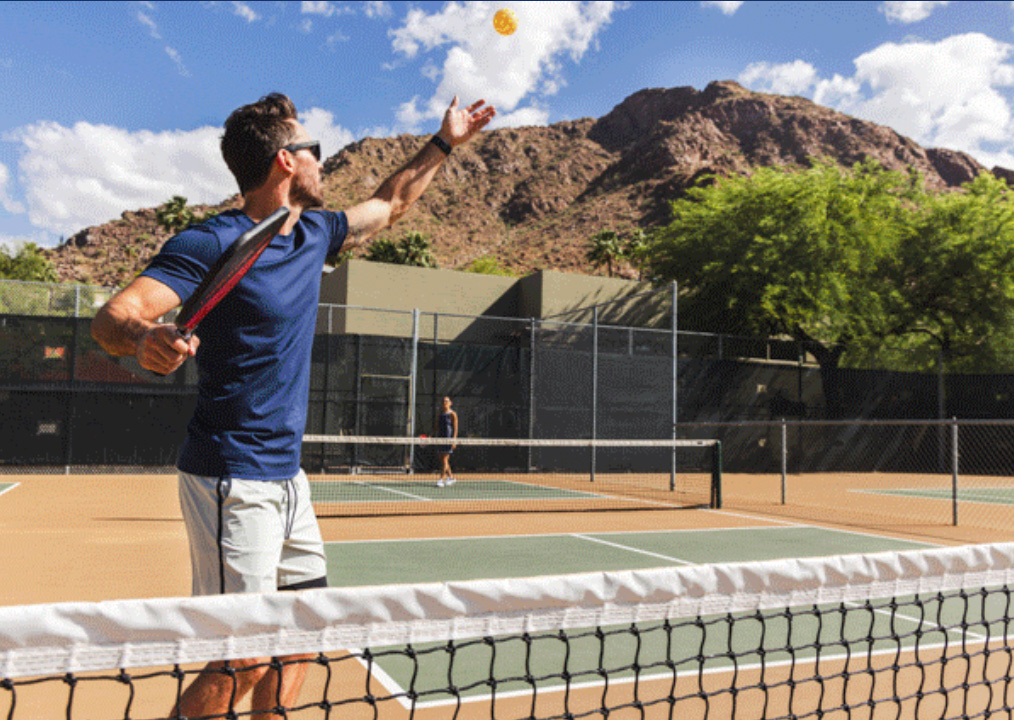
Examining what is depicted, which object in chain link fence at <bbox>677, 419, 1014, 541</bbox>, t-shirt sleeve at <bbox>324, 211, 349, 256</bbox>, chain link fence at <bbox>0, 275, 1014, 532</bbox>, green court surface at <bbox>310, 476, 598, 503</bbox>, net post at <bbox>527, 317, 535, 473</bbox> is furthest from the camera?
net post at <bbox>527, 317, 535, 473</bbox>

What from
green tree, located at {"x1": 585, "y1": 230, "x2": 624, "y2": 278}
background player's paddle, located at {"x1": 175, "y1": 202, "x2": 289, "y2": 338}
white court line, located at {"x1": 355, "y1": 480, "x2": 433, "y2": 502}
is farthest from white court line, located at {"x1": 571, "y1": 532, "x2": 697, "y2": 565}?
green tree, located at {"x1": 585, "y1": 230, "x2": 624, "y2": 278}

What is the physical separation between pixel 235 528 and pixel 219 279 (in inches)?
28.0

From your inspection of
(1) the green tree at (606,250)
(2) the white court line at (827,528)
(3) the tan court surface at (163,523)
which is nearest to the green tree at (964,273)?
(3) the tan court surface at (163,523)

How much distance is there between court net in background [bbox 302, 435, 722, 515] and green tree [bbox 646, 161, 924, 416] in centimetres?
574

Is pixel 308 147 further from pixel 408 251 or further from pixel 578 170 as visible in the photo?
pixel 578 170

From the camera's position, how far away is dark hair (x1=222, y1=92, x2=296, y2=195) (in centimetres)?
221

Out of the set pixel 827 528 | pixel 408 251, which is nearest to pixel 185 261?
pixel 827 528

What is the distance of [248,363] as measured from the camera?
210cm

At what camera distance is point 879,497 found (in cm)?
1538

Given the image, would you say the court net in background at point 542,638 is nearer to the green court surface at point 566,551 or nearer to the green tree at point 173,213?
the green court surface at point 566,551

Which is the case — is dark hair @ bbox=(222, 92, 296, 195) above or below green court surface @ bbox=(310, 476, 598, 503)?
above

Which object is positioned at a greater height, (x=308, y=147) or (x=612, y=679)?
(x=308, y=147)

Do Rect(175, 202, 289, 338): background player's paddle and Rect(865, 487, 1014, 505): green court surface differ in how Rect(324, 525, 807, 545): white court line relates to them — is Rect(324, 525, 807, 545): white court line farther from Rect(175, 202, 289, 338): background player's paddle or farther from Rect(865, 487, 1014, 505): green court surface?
Rect(865, 487, 1014, 505): green court surface

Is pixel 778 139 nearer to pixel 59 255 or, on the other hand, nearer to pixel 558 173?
pixel 558 173
